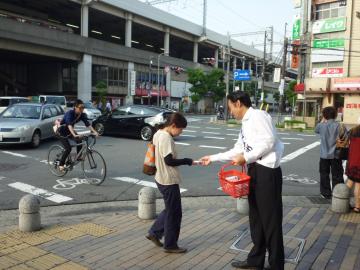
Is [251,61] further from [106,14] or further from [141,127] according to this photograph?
[141,127]

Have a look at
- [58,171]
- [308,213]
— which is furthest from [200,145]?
[308,213]

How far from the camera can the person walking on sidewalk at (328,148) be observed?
23.1 ft

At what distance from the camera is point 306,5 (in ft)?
133

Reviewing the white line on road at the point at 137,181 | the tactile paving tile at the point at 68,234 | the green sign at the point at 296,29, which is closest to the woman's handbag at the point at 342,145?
the white line on road at the point at 137,181

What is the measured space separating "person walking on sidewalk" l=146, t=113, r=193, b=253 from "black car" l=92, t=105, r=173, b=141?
40.5ft

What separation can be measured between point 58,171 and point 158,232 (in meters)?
5.00

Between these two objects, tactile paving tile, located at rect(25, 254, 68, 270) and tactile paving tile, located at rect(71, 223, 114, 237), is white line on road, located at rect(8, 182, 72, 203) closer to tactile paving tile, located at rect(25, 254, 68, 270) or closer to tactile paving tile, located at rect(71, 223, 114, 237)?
tactile paving tile, located at rect(71, 223, 114, 237)

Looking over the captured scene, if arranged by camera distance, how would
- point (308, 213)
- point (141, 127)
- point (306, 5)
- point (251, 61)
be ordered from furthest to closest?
point (251, 61) < point (306, 5) < point (141, 127) < point (308, 213)

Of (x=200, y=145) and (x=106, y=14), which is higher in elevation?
(x=106, y=14)

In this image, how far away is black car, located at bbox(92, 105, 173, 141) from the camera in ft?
55.5

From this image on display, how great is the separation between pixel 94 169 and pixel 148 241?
12.4ft

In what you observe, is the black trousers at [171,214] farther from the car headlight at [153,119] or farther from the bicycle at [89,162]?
the car headlight at [153,119]

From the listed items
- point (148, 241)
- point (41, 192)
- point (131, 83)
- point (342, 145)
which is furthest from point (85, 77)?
point (148, 241)

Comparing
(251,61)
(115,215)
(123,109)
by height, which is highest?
(251,61)
